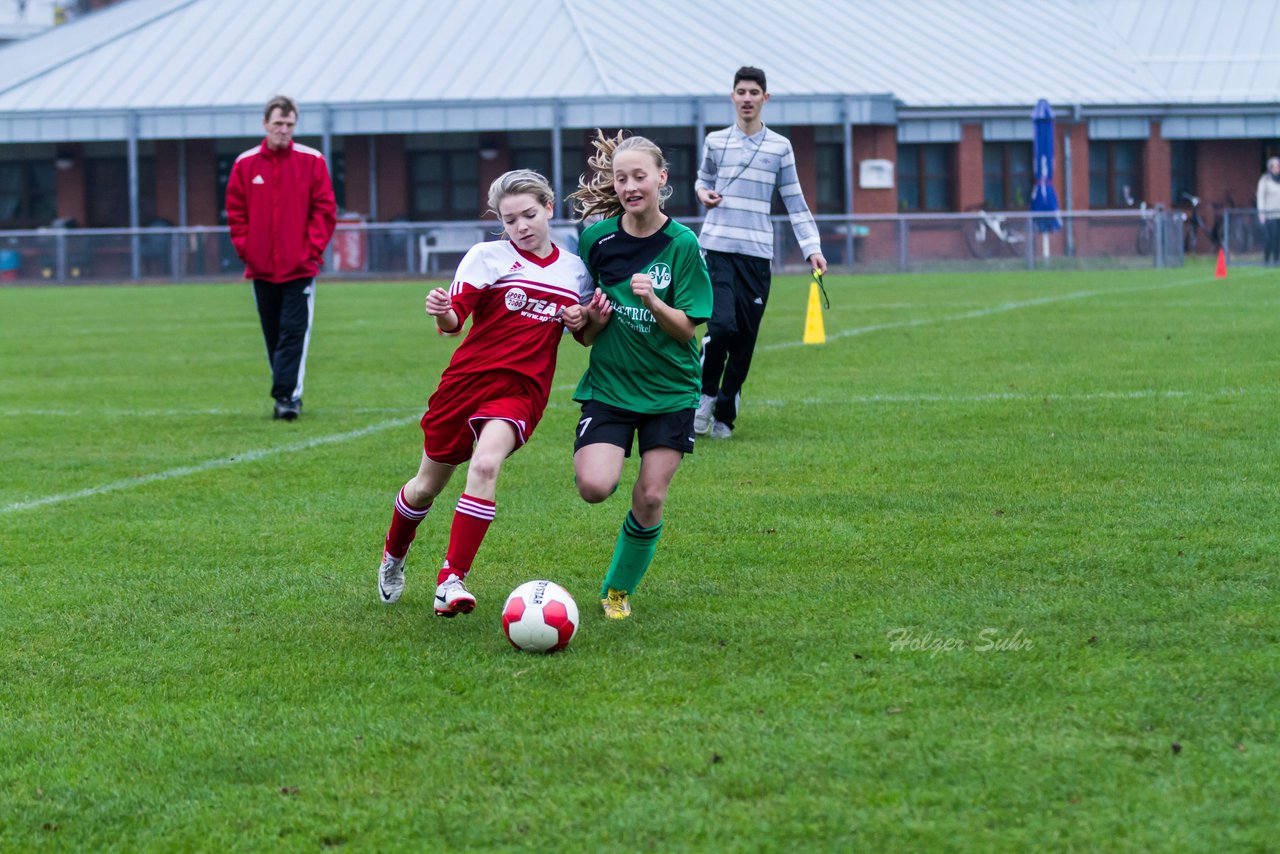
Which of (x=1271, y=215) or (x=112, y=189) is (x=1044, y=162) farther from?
(x=112, y=189)

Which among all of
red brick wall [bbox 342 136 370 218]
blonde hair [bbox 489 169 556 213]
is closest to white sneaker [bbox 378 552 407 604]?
blonde hair [bbox 489 169 556 213]

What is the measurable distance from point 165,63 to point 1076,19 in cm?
2440

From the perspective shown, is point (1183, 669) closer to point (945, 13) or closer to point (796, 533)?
point (796, 533)

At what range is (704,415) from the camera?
9758mm

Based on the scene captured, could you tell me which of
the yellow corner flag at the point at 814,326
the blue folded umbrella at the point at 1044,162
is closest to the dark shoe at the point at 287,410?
the yellow corner flag at the point at 814,326

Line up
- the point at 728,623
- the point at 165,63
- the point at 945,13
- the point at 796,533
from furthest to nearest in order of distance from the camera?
1. the point at 945,13
2. the point at 165,63
3. the point at 796,533
4. the point at 728,623

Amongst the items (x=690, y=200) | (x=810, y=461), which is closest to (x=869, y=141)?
(x=690, y=200)

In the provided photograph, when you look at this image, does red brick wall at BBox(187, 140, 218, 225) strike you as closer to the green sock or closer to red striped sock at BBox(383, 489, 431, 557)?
red striped sock at BBox(383, 489, 431, 557)

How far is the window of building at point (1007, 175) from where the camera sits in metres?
42.0

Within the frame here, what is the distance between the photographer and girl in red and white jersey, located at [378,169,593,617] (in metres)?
5.62

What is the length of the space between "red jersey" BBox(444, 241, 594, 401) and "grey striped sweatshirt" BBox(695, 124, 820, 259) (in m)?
3.97

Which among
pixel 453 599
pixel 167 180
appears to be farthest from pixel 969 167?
pixel 453 599

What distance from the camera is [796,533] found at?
6699 mm

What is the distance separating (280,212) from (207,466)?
255cm
